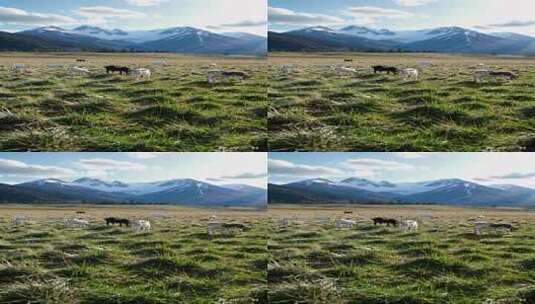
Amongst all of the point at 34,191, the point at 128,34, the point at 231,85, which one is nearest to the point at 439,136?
the point at 231,85

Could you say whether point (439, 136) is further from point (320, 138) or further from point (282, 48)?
point (282, 48)

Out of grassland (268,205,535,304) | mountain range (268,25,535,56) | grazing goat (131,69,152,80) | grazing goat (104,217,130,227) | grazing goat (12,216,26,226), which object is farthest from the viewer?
grazing goat (131,69,152,80)

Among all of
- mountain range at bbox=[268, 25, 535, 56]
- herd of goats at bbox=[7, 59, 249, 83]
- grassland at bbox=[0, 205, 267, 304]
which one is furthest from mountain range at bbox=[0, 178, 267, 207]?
mountain range at bbox=[268, 25, 535, 56]

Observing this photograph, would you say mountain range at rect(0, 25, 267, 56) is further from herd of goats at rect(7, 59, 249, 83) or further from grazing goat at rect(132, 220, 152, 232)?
grazing goat at rect(132, 220, 152, 232)

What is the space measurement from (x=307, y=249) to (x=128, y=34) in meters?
3.67

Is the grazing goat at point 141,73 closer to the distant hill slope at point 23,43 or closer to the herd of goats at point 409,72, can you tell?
the distant hill slope at point 23,43

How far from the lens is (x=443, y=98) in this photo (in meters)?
8.86

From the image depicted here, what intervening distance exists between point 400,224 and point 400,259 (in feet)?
1.78

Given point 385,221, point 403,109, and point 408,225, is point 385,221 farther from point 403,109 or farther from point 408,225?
point 403,109

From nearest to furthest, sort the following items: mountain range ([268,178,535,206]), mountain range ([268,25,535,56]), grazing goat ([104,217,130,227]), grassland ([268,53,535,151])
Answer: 1. grassland ([268,53,535,151])
2. mountain range ([268,178,535,206])
3. mountain range ([268,25,535,56])
4. grazing goat ([104,217,130,227])

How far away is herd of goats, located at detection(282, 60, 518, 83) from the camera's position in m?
9.09

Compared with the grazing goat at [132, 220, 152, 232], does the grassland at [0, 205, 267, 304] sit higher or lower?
lower

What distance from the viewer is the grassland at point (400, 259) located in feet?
27.7

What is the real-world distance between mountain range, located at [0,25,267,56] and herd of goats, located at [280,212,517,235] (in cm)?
227
